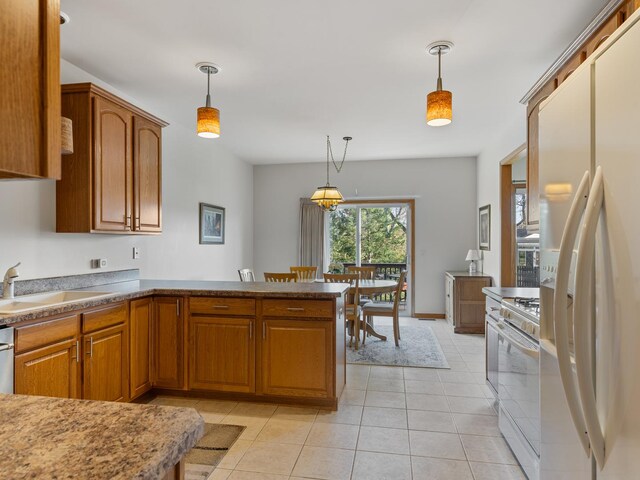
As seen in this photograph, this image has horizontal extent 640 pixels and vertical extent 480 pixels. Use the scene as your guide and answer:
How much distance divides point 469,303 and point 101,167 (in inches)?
184

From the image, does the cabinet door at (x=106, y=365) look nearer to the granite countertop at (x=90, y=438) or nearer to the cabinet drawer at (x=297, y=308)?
the cabinet drawer at (x=297, y=308)

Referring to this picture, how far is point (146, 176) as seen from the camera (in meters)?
3.37

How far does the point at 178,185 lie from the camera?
4.49 m

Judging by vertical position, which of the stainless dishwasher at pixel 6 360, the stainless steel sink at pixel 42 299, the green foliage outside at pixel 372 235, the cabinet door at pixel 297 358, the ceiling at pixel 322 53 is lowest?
the cabinet door at pixel 297 358

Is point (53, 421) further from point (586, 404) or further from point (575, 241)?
point (575, 241)

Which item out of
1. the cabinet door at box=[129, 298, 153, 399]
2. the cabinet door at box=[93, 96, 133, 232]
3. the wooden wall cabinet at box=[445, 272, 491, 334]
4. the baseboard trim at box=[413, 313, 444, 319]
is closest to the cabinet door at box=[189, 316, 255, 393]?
the cabinet door at box=[129, 298, 153, 399]

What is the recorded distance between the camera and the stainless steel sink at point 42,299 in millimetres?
2318

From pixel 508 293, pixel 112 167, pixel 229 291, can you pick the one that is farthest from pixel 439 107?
pixel 112 167

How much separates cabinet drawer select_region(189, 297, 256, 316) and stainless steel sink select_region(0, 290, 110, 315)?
0.61 meters

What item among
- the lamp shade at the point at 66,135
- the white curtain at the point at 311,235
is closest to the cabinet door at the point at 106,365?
the lamp shade at the point at 66,135

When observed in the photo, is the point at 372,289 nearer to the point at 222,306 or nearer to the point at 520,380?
the point at 222,306

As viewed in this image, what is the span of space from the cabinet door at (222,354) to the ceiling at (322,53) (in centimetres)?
198

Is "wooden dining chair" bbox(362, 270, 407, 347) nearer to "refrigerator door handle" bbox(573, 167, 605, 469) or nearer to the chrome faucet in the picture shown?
the chrome faucet

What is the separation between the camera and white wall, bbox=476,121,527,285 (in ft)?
15.0
